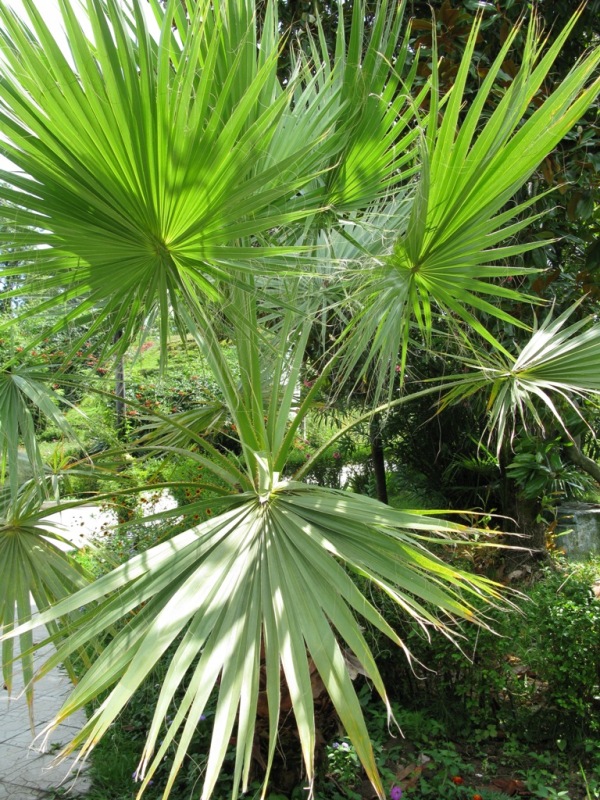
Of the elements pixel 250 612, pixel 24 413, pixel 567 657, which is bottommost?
pixel 567 657

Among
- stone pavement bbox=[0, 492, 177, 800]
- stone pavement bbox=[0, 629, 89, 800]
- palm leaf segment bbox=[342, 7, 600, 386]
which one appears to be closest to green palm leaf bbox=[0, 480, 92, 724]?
stone pavement bbox=[0, 492, 177, 800]

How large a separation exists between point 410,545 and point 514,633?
180 centimetres

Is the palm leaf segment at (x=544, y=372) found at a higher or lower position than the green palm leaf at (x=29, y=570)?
higher

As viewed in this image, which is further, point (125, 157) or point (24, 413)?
point (24, 413)

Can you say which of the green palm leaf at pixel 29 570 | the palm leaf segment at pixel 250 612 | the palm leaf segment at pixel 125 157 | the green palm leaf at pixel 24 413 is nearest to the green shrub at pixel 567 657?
the palm leaf segment at pixel 250 612

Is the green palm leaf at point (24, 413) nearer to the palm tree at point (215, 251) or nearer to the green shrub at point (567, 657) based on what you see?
the palm tree at point (215, 251)

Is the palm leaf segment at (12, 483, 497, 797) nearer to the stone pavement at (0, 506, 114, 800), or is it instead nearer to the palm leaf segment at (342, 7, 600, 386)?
the palm leaf segment at (342, 7, 600, 386)

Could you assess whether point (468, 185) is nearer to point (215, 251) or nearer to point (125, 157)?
point (215, 251)

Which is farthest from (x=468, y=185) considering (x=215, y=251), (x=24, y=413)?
(x=24, y=413)

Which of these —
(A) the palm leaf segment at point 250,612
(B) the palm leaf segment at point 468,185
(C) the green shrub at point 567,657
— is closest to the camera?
(A) the palm leaf segment at point 250,612

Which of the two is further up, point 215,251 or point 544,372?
point 215,251

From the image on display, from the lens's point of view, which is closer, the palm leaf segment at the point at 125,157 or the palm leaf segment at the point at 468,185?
the palm leaf segment at the point at 125,157

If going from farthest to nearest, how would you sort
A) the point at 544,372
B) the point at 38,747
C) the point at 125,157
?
the point at 38,747 → the point at 544,372 → the point at 125,157

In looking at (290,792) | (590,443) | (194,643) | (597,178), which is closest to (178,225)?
(194,643)
